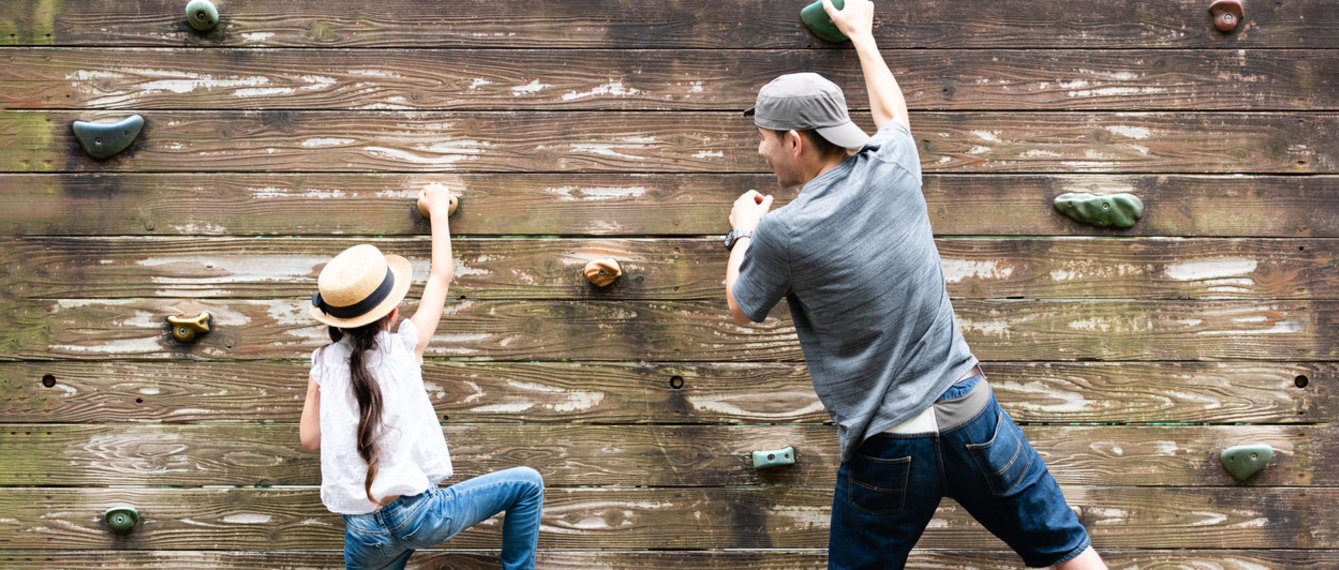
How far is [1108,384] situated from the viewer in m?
2.68

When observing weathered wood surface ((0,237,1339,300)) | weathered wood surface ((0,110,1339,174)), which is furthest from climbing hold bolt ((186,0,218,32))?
weathered wood surface ((0,237,1339,300))

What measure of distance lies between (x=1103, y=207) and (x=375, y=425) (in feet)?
7.06

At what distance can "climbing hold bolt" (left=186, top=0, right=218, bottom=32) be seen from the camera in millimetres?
2572

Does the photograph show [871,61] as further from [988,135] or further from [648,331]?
[648,331]

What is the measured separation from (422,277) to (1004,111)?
1.85 metres

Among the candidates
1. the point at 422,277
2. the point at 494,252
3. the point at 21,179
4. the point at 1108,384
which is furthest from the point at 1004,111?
the point at 21,179

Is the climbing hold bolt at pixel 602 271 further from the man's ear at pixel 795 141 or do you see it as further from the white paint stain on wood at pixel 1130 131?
the white paint stain on wood at pixel 1130 131

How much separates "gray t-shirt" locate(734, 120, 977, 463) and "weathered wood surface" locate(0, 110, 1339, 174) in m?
0.76

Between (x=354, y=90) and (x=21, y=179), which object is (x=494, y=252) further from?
(x=21, y=179)

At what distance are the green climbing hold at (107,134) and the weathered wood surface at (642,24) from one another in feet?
0.85

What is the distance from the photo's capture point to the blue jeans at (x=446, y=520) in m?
2.15

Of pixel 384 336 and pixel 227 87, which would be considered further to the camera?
pixel 227 87

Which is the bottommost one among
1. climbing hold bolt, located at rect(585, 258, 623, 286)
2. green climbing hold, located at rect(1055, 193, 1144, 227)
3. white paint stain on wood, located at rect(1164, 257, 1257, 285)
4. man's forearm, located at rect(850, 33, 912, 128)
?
white paint stain on wood, located at rect(1164, 257, 1257, 285)

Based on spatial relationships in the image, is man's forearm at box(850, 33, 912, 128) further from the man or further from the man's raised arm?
the man
